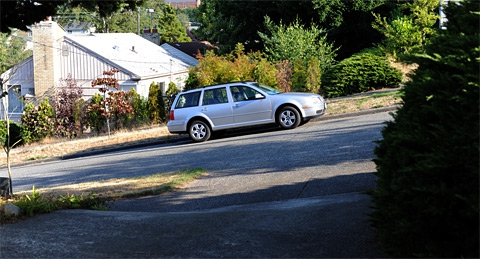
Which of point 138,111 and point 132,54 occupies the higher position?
point 132,54

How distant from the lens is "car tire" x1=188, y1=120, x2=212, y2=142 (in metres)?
20.2

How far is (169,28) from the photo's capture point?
75.2 m

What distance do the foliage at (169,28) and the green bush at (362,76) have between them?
4842cm

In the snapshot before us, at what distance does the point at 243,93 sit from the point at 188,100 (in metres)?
1.74

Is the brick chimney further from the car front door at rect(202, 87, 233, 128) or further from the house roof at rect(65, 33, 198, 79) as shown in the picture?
the car front door at rect(202, 87, 233, 128)

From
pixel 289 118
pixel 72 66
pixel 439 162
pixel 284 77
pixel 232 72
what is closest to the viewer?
pixel 439 162

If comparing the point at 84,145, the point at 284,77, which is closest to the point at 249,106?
the point at 284,77

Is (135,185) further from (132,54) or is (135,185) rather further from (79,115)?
(132,54)

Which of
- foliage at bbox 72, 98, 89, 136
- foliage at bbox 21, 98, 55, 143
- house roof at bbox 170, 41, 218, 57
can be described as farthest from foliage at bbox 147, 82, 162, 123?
house roof at bbox 170, 41, 218, 57

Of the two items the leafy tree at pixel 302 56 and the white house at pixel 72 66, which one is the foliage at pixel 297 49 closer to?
the leafy tree at pixel 302 56

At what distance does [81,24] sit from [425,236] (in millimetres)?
74924

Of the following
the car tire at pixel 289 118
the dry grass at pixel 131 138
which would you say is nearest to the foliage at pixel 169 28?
the dry grass at pixel 131 138

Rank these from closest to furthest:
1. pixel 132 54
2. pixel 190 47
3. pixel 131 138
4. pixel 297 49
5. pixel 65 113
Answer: pixel 131 138 → pixel 297 49 → pixel 65 113 → pixel 132 54 → pixel 190 47

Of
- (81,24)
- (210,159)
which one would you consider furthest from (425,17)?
(81,24)
